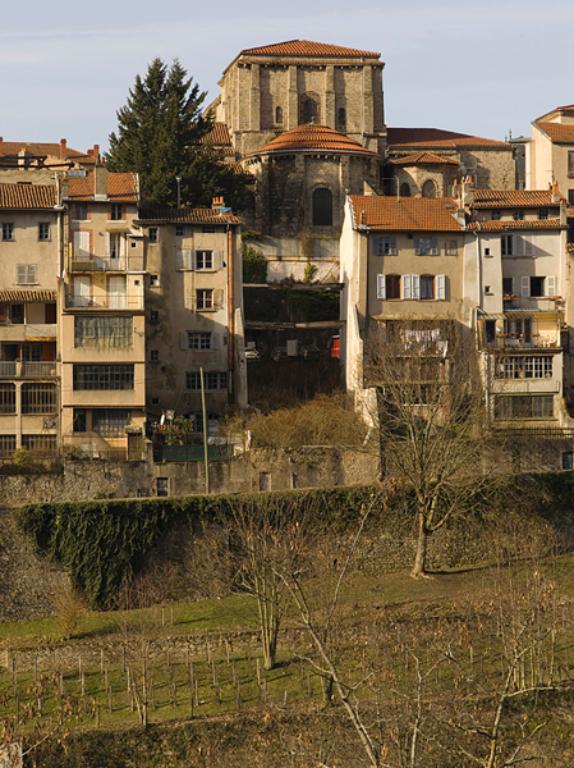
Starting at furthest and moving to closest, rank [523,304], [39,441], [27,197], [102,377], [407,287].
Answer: [523,304] → [407,287] → [27,197] → [102,377] → [39,441]

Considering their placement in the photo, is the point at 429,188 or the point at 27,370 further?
the point at 429,188

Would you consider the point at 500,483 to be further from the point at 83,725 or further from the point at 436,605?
the point at 83,725

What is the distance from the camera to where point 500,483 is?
196 ft

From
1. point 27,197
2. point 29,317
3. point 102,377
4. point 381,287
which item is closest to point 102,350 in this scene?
point 102,377

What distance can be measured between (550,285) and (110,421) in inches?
793

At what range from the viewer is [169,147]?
79.1m

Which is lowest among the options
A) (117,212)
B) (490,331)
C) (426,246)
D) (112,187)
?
(490,331)

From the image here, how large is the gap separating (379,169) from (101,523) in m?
37.3

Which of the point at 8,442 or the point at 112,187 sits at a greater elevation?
the point at 112,187

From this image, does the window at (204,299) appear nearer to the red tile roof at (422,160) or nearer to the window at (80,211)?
the window at (80,211)

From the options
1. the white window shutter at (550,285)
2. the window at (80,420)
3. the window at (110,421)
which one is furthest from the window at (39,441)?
the white window shutter at (550,285)

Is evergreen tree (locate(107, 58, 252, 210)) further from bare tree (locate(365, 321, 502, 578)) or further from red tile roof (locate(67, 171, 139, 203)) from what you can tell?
bare tree (locate(365, 321, 502, 578))

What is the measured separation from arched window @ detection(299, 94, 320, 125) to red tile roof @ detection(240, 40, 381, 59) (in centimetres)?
245

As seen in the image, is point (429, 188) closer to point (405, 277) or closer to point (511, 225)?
point (511, 225)
